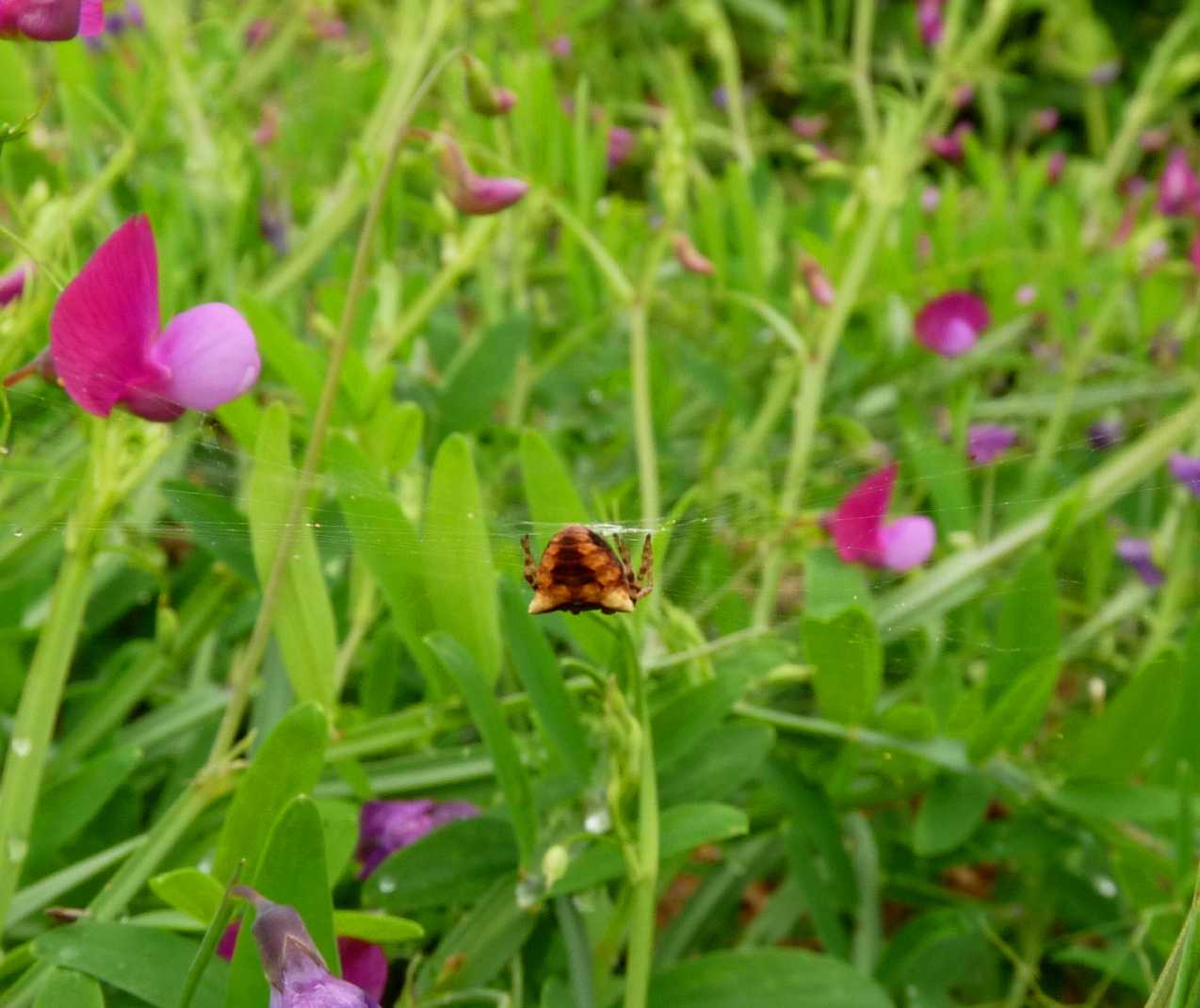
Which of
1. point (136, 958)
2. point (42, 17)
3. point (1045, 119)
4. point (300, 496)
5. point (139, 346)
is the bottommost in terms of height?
point (1045, 119)

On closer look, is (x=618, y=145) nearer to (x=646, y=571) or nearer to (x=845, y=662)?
(x=845, y=662)

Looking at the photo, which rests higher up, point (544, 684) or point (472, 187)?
point (472, 187)

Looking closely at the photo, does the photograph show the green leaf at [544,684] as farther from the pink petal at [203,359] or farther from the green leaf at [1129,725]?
the green leaf at [1129,725]

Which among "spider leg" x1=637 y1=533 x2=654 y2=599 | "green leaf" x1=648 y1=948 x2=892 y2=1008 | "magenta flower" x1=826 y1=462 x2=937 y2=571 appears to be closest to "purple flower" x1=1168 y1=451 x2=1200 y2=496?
"magenta flower" x1=826 y1=462 x2=937 y2=571

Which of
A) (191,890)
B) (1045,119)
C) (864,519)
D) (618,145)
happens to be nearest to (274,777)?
(191,890)

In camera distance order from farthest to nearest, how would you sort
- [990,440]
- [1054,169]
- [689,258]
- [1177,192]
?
[1054,169]
[1177,192]
[990,440]
[689,258]

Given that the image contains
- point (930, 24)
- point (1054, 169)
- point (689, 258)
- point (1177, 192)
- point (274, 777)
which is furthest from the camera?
point (1054, 169)

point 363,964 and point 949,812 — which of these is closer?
point 363,964

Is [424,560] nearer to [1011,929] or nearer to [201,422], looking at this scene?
[201,422]
